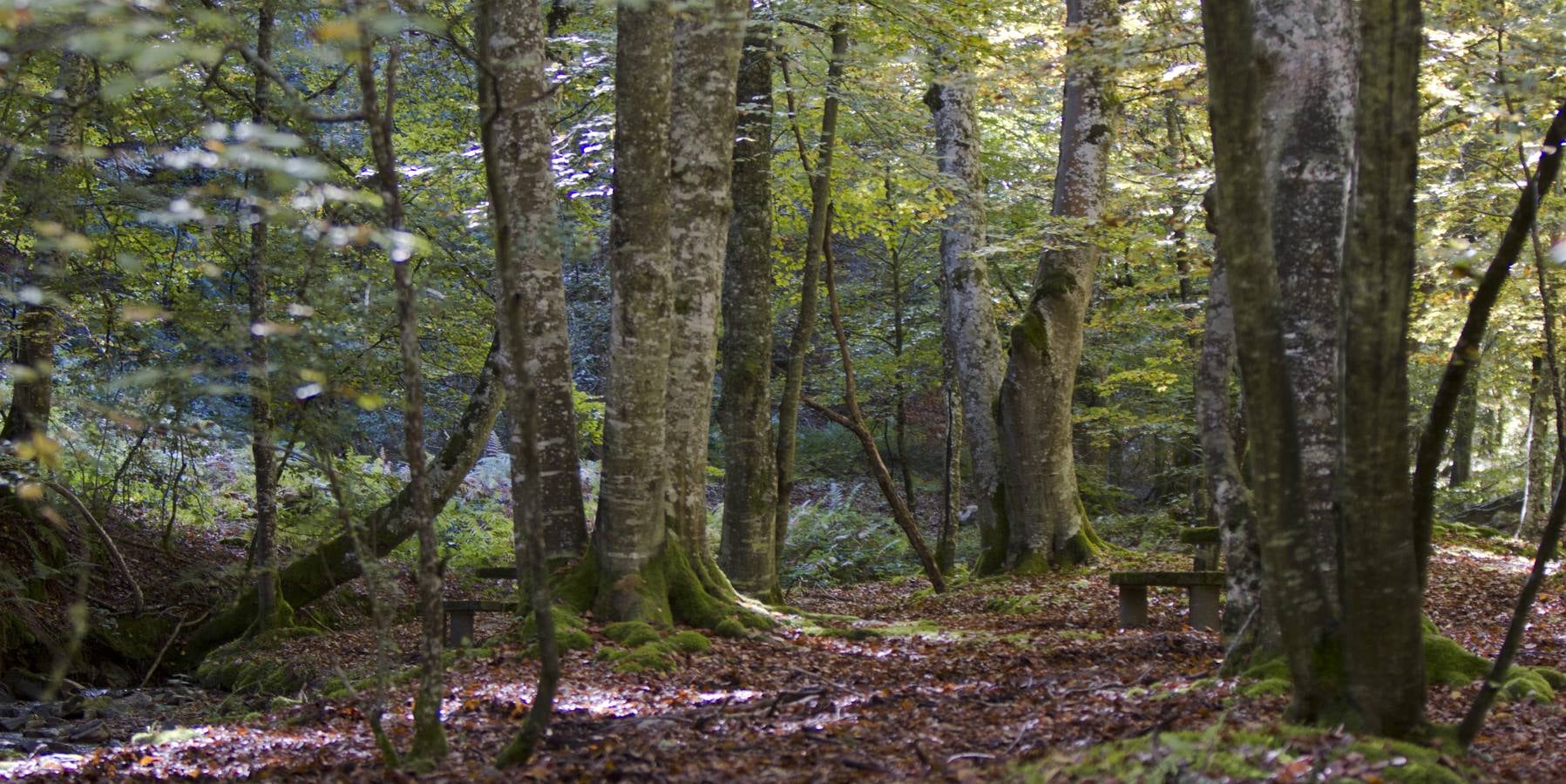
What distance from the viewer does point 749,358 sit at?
33.8 feet

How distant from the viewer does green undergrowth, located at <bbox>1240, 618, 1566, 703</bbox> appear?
16.0ft

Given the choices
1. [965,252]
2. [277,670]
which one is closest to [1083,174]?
[965,252]

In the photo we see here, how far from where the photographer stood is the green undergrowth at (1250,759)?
11.2 feet

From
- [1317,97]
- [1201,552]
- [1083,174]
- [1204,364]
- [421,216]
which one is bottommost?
[1201,552]

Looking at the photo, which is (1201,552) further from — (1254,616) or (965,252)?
(1254,616)

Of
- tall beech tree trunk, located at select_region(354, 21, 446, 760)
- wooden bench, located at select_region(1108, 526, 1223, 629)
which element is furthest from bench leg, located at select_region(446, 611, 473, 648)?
wooden bench, located at select_region(1108, 526, 1223, 629)

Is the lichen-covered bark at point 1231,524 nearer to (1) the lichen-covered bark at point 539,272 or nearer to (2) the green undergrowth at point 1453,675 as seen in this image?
(2) the green undergrowth at point 1453,675

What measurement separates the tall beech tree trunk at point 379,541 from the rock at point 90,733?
2.61 m

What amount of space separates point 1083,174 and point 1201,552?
4.47 meters

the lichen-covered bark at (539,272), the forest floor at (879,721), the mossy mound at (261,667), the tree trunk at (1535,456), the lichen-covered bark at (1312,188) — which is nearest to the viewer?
the forest floor at (879,721)

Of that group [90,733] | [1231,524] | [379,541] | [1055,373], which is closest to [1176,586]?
[1231,524]

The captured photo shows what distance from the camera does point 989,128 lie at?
19.2 metres

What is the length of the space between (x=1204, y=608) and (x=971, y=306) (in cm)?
587

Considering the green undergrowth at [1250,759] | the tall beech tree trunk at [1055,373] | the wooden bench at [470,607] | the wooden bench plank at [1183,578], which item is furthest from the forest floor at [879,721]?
the tall beech tree trunk at [1055,373]
